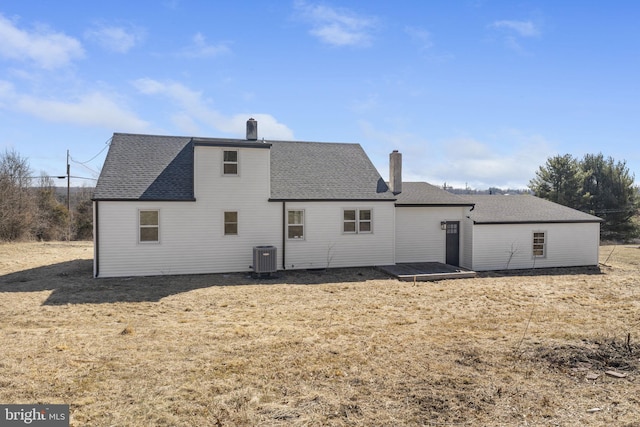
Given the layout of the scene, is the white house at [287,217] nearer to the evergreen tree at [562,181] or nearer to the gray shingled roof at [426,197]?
the gray shingled roof at [426,197]

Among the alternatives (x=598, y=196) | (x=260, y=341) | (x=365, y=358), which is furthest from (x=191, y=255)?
(x=598, y=196)

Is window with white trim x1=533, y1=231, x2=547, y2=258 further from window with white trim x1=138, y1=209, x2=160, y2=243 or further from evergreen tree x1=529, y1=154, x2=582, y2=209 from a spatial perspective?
evergreen tree x1=529, y1=154, x2=582, y2=209

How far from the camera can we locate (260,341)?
7312 millimetres

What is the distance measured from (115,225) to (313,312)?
823 cm

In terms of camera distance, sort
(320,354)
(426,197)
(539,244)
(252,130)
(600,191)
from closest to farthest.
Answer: (320,354) → (252,130) → (539,244) → (426,197) → (600,191)

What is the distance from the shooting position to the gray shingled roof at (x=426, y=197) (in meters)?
17.1

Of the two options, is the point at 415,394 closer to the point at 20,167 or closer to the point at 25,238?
the point at 25,238

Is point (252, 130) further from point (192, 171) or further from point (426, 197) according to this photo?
point (426, 197)

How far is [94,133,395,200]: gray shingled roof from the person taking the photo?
47.1 feet

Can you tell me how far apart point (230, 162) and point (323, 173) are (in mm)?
4189

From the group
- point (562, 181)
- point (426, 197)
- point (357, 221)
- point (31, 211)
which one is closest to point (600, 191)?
point (562, 181)

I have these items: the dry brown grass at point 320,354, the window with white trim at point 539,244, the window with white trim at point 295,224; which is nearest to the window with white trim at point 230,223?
the window with white trim at point 295,224

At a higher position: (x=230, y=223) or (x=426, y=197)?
(x=426, y=197)

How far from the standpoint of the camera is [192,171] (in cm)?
1559
